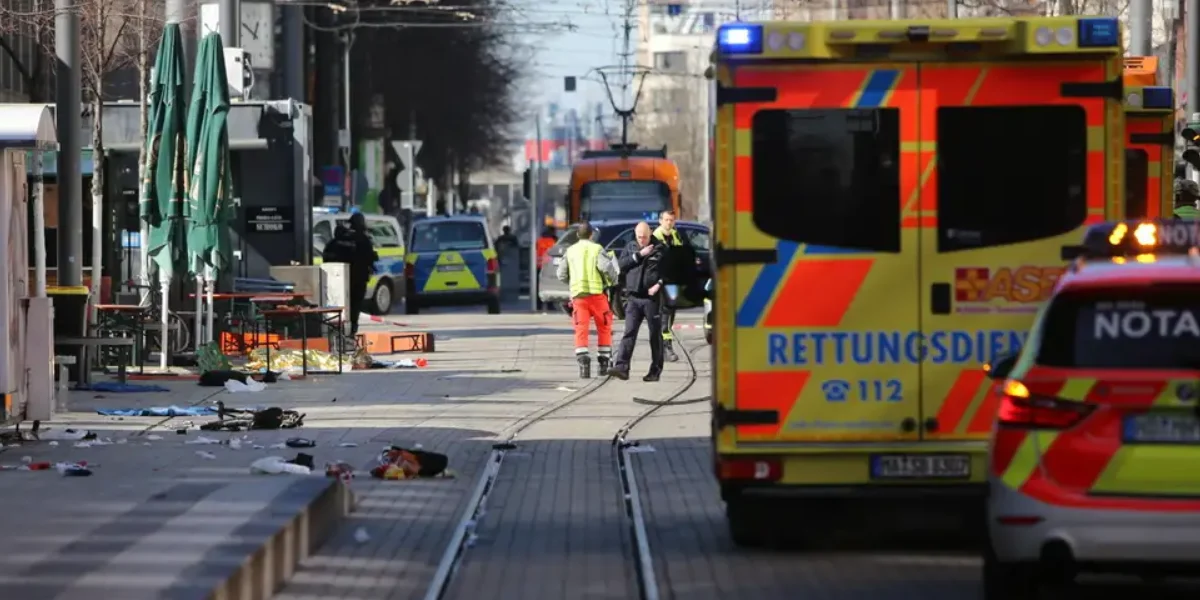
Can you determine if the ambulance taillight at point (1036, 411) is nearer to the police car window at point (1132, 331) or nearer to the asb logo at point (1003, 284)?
the police car window at point (1132, 331)

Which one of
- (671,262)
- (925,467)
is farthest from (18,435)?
(925,467)

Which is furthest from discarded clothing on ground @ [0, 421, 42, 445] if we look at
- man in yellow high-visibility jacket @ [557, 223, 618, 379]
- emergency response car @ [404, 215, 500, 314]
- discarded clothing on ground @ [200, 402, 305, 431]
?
emergency response car @ [404, 215, 500, 314]

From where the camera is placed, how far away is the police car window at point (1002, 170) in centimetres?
1125

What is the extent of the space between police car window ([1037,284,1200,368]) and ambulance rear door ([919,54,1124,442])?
8.35ft

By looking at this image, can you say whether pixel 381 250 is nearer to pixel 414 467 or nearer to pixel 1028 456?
pixel 414 467

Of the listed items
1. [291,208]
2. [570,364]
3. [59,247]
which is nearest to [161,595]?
[59,247]

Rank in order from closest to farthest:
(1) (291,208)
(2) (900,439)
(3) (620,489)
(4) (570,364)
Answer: (2) (900,439) → (3) (620,489) → (4) (570,364) → (1) (291,208)

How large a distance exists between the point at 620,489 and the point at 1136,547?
6718mm

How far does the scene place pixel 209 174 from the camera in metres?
24.6

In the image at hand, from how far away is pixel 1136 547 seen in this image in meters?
8.28

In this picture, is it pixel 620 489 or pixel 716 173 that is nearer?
pixel 716 173

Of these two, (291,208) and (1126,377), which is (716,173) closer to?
(1126,377)

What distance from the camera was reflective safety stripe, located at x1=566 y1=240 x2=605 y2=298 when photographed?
78.6 ft

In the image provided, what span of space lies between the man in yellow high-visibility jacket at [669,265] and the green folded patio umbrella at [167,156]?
509cm
